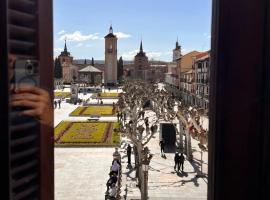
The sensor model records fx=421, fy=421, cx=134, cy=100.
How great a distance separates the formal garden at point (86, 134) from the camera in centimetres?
2675

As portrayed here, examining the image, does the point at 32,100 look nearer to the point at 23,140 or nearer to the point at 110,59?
the point at 23,140

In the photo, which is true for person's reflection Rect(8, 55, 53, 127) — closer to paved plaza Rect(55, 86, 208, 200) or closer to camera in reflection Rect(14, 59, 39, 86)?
camera in reflection Rect(14, 59, 39, 86)

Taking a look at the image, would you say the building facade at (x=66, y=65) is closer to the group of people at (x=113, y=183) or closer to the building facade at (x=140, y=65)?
the building facade at (x=140, y=65)

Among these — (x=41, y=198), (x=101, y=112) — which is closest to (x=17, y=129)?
(x=41, y=198)

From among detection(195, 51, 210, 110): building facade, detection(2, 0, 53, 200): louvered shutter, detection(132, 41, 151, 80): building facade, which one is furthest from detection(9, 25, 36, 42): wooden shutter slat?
detection(132, 41, 151, 80): building facade

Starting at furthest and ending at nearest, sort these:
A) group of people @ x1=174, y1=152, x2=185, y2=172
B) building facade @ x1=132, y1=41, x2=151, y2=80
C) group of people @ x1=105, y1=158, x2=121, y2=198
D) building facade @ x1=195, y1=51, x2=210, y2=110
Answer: building facade @ x1=132, y1=41, x2=151, y2=80 → building facade @ x1=195, y1=51, x2=210, y2=110 → group of people @ x1=174, y1=152, x2=185, y2=172 → group of people @ x1=105, y1=158, x2=121, y2=198

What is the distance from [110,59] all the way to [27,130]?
97.5m

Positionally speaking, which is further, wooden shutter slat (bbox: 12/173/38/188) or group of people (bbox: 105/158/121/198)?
group of people (bbox: 105/158/121/198)

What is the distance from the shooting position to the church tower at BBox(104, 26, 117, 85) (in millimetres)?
99438

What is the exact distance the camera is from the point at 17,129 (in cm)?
312

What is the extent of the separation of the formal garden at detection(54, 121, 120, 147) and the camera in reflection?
65.5 feet

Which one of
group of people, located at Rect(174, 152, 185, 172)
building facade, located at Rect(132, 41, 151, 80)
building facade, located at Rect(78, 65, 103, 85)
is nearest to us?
group of people, located at Rect(174, 152, 185, 172)

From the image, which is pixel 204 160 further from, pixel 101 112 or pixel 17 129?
pixel 101 112

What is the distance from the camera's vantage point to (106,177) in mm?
18719
